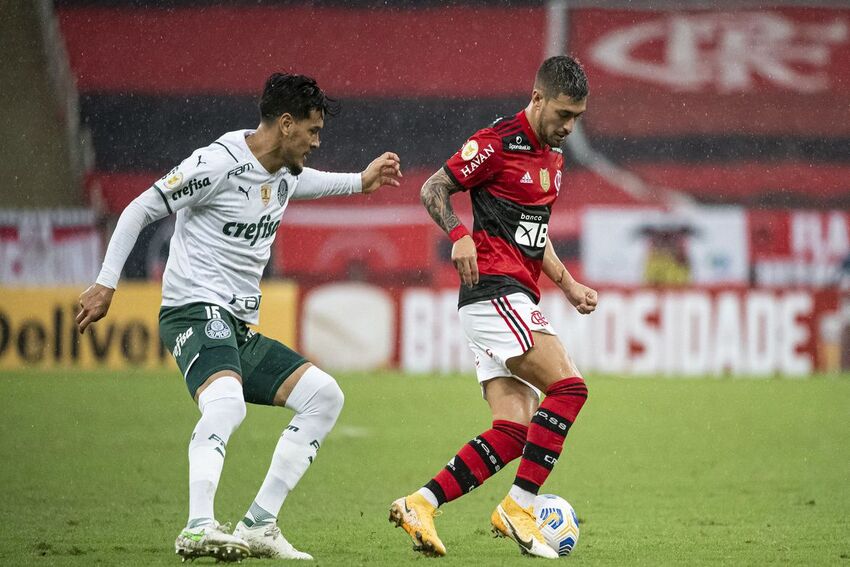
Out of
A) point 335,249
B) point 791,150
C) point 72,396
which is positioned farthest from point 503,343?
point 791,150

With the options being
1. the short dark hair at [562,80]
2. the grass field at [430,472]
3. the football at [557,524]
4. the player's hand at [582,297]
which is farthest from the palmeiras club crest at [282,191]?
the football at [557,524]

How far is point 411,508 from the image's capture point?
489 cm

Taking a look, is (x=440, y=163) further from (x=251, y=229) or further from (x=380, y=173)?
(x=251, y=229)

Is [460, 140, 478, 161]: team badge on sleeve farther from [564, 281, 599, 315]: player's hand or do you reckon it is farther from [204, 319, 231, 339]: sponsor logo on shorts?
[204, 319, 231, 339]: sponsor logo on shorts

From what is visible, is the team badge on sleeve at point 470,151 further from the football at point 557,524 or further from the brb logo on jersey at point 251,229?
the football at point 557,524

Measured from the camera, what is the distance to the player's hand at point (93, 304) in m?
4.57

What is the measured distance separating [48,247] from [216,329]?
13.5 m

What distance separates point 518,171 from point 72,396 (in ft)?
26.1

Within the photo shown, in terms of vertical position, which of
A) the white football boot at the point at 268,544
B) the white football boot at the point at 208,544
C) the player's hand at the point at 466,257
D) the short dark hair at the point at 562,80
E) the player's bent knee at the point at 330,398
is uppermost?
the short dark hair at the point at 562,80

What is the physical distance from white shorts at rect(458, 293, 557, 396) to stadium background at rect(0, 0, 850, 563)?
29.4 feet

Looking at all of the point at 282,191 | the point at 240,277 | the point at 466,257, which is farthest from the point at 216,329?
the point at 466,257

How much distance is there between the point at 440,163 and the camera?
71.5 feet

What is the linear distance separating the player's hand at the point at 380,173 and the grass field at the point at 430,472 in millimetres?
1510

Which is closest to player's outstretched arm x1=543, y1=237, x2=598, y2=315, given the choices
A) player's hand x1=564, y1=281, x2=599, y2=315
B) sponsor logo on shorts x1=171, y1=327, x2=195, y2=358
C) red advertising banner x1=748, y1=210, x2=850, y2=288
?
player's hand x1=564, y1=281, x2=599, y2=315
